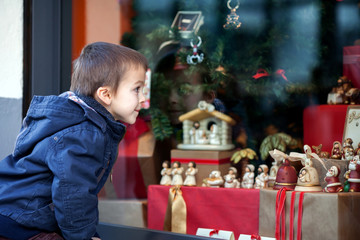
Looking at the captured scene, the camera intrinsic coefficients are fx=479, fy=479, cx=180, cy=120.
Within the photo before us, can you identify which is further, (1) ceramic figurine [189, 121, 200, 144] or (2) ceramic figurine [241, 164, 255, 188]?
(1) ceramic figurine [189, 121, 200, 144]

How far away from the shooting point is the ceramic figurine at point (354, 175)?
1.76 metres

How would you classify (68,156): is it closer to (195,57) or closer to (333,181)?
(333,181)

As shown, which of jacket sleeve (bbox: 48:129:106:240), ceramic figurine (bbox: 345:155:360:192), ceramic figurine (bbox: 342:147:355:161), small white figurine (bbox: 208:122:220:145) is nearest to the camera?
jacket sleeve (bbox: 48:129:106:240)

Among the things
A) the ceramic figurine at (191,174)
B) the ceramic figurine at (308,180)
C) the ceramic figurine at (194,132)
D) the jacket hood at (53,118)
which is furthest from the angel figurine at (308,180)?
the jacket hood at (53,118)

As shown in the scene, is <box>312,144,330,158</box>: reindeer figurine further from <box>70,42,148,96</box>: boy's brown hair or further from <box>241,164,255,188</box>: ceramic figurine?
<box>70,42,148,96</box>: boy's brown hair

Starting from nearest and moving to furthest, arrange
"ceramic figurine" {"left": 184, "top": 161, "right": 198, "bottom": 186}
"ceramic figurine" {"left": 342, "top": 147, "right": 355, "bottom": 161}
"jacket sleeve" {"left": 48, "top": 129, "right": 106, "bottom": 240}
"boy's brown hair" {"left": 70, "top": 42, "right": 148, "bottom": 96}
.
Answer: "jacket sleeve" {"left": 48, "top": 129, "right": 106, "bottom": 240}, "boy's brown hair" {"left": 70, "top": 42, "right": 148, "bottom": 96}, "ceramic figurine" {"left": 342, "top": 147, "right": 355, "bottom": 161}, "ceramic figurine" {"left": 184, "top": 161, "right": 198, "bottom": 186}

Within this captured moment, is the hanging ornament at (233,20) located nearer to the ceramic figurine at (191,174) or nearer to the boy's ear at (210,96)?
the boy's ear at (210,96)

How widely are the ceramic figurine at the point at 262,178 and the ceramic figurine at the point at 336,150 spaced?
0.95 feet

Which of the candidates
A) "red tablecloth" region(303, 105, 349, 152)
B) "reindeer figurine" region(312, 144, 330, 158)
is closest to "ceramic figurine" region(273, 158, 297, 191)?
"reindeer figurine" region(312, 144, 330, 158)

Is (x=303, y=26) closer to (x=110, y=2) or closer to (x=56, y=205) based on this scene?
(x=110, y=2)

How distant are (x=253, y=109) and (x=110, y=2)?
0.98m

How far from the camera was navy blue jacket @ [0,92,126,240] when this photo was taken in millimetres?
1316

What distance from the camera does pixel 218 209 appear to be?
2059mm

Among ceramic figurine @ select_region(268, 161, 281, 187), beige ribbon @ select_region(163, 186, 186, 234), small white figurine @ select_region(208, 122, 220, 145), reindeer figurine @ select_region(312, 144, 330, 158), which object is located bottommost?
beige ribbon @ select_region(163, 186, 186, 234)
